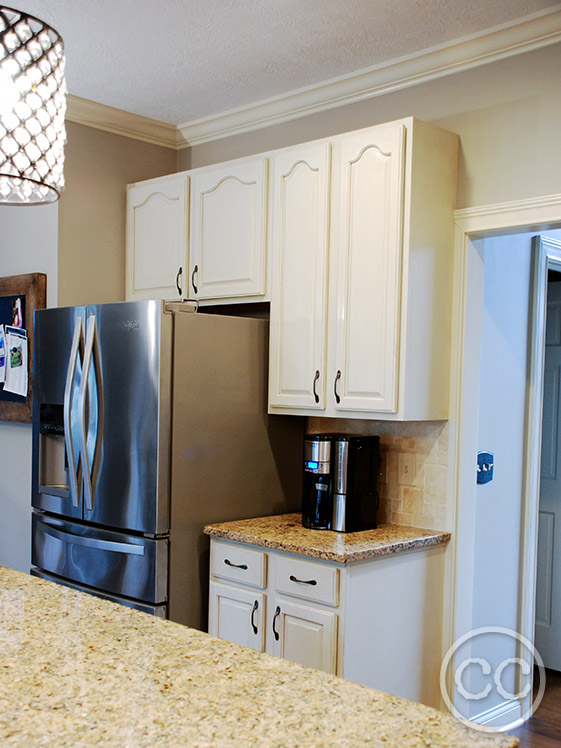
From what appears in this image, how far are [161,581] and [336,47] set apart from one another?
208cm

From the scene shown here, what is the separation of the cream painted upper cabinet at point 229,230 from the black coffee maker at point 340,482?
72 centimetres

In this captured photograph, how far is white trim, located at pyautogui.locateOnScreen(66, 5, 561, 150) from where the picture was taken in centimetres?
275

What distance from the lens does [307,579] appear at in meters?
2.63

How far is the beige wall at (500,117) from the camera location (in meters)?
2.73

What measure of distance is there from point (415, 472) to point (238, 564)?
0.77 m

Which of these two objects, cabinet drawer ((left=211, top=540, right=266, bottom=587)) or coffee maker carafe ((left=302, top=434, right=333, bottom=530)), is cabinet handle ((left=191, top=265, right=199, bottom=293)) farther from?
cabinet drawer ((left=211, top=540, right=266, bottom=587))

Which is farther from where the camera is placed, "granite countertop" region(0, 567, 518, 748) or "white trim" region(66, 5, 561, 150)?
"white trim" region(66, 5, 561, 150)

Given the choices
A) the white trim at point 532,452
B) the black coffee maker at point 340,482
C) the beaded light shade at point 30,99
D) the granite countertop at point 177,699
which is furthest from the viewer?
the white trim at point 532,452

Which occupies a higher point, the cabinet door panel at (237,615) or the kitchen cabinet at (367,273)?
the kitchen cabinet at (367,273)

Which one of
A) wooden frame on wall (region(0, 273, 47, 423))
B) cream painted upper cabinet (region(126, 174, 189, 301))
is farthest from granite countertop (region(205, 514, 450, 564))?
wooden frame on wall (region(0, 273, 47, 423))

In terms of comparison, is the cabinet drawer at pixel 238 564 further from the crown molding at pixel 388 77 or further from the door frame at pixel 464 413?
the crown molding at pixel 388 77

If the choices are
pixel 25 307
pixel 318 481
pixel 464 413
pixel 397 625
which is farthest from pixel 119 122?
pixel 397 625

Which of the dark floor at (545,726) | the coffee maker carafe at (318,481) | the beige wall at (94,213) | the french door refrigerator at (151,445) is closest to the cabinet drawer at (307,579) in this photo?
the coffee maker carafe at (318,481)

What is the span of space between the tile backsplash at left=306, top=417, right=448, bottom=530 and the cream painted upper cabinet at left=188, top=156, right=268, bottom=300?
785mm
